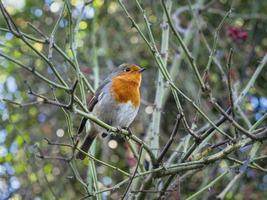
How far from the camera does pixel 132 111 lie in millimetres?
4227

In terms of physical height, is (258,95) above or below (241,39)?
below

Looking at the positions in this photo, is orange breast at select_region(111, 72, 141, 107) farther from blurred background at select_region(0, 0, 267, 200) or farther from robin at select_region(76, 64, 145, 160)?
blurred background at select_region(0, 0, 267, 200)

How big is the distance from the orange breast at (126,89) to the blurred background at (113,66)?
0.61m

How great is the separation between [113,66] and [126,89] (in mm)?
1765

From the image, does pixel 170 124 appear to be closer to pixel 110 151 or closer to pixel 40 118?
pixel 110 151

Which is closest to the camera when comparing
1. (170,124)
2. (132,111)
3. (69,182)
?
(132,111)

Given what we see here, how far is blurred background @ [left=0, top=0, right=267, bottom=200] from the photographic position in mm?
5145

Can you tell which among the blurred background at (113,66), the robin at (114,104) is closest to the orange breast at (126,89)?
the robin at (114,104)

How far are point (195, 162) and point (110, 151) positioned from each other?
293 cm

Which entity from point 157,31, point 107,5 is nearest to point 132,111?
point 107,5

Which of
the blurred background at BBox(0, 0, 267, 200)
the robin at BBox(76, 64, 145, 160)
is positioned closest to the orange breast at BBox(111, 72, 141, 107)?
the robin at BBox(76, 64, 145, 160)

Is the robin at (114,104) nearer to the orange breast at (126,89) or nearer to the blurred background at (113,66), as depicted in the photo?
the orange breast at (126,89)

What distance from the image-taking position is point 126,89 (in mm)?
4305

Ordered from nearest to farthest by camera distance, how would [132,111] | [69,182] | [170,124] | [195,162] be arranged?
[195,162], [132,111], [69,182], [170,124]
